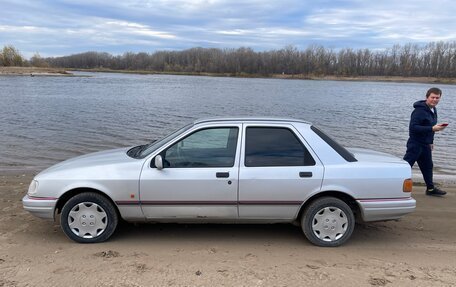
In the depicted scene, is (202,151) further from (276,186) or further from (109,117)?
(109,117)

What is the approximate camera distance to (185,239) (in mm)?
5238

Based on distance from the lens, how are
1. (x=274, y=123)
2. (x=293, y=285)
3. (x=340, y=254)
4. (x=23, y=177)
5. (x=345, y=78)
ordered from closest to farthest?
(x=293, y=285) < (x=340, y=254) < (x=274, y=123) < (x=23, y=177) < (x=345, y=78)

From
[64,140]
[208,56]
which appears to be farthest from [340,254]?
[208,56]

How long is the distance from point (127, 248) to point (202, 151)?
1447 millimetres

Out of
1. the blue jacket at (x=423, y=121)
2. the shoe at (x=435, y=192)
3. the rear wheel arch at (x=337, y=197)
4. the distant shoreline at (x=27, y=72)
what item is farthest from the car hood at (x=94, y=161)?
the distant shoreline at (x=27, y=72)

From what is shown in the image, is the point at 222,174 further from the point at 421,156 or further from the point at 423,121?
the point at 421,156

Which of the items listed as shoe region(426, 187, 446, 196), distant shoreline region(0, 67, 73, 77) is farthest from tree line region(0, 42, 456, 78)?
shoe region(426, 187, 446, 196)

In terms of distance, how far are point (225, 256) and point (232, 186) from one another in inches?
31.4

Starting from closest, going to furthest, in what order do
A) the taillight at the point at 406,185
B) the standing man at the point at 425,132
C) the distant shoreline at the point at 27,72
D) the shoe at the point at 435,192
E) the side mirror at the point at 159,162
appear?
the side mirror at the point at 159,162, the taillight at the point at 406,185, the standing man at the point at 425,132, the shoe at the point at 435,192, the distant shoreline at the point at 27,72

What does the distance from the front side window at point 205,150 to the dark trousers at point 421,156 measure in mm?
3848

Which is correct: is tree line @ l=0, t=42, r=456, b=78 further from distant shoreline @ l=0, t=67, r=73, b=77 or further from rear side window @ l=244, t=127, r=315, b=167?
rear side window @ l=244, t=127, r=315, b=167

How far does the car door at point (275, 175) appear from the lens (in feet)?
16.0

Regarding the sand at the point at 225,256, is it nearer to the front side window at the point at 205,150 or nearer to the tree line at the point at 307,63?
the front side window at the point at 205,150

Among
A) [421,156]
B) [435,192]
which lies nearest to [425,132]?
[421,156]
